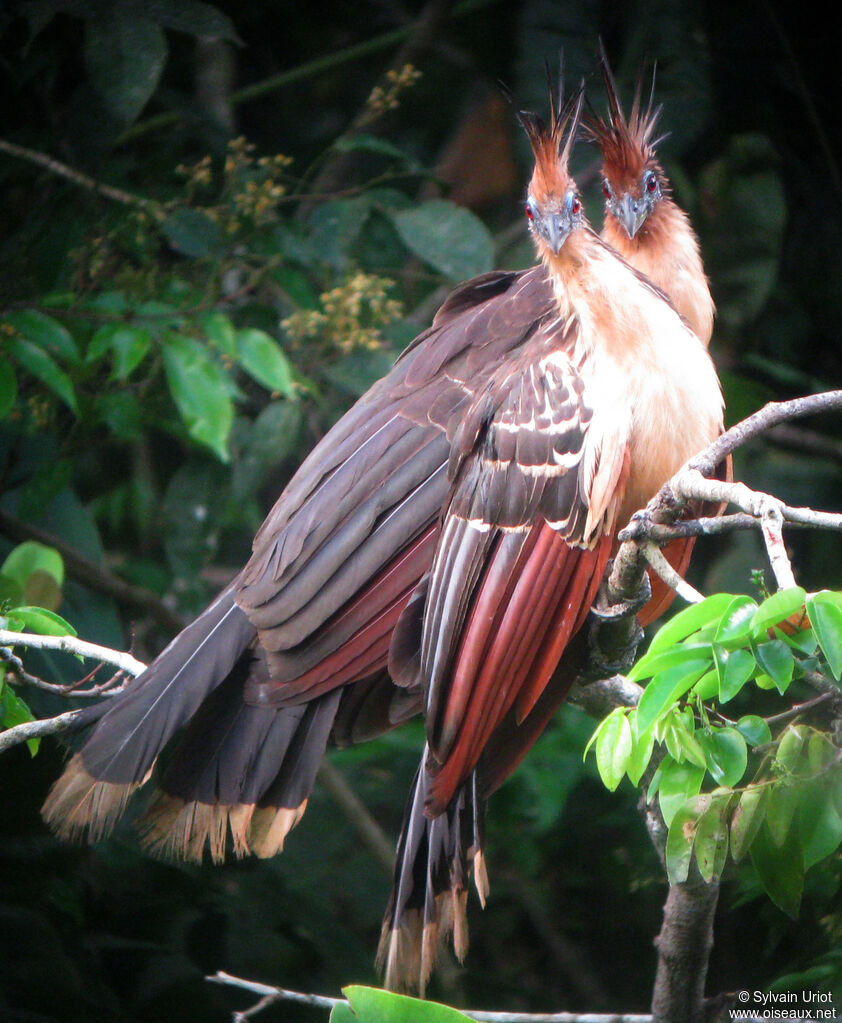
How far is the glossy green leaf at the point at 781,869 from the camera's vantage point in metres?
1.20

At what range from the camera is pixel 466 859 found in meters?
1.94

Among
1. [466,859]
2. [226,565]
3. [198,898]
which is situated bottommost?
[198,898]

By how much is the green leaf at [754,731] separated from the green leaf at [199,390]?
1.46 metres

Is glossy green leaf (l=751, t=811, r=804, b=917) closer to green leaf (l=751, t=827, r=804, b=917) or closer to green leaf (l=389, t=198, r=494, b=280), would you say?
green leaf (l=751, t=827, r=804, b=917)

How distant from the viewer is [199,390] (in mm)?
2469

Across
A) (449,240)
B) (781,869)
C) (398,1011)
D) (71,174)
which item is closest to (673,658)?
(781,869)

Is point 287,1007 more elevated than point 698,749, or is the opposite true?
point 698,749

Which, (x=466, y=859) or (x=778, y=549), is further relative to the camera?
(x=466, y=859)

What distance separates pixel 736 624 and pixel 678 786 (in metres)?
0.21

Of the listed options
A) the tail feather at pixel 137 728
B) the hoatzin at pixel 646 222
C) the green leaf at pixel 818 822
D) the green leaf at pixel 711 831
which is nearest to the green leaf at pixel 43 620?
the tail feather at pixel 137 728

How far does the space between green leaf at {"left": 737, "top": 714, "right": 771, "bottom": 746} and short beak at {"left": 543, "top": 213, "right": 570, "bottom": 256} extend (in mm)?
1023

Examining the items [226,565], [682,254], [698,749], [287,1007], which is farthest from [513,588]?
[226,565]

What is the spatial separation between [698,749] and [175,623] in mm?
2125

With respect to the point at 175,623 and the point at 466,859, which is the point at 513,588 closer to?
the point at 466,859
